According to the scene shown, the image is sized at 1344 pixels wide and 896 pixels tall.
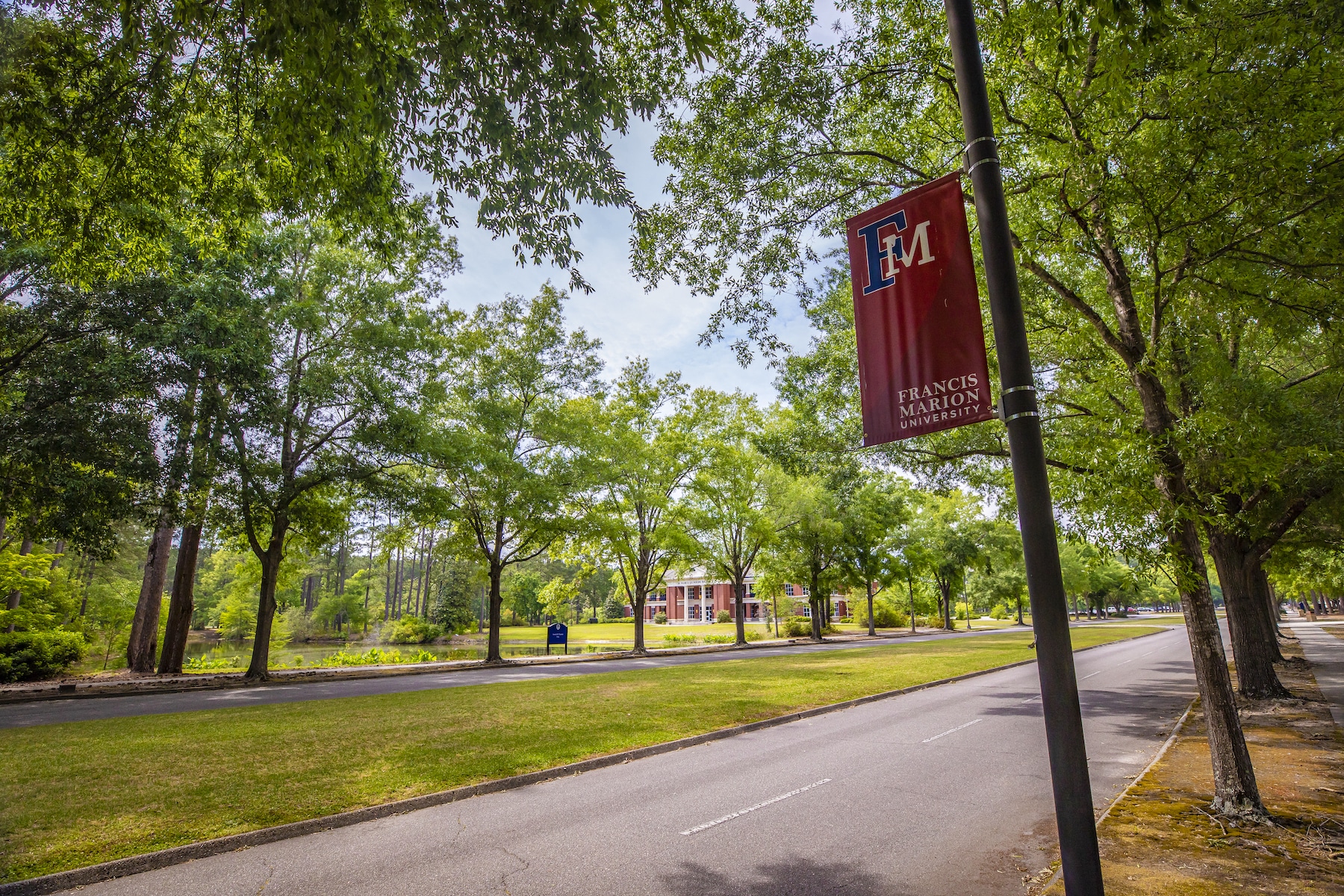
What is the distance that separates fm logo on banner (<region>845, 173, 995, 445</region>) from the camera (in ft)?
12.9

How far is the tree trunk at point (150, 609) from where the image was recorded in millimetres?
21078

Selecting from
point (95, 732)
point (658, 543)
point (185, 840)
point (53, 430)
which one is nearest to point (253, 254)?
point (53, 430)

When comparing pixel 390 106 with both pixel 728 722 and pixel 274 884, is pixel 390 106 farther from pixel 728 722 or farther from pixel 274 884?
pixel 728 722

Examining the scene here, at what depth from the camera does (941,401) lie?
13.1 feet

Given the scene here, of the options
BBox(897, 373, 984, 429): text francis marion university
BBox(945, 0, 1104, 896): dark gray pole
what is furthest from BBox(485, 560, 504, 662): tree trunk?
BBox(945, 0, 1104, 896): dark gray pole

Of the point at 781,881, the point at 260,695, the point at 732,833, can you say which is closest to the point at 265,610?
the point at 260,695

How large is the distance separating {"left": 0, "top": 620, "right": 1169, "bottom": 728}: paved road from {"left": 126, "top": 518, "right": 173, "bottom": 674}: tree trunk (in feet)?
22.2

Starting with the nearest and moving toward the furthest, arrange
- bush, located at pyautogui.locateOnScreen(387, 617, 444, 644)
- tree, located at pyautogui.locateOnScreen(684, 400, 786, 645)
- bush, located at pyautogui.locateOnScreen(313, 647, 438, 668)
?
bush, located at pyautogui.locateOnScreen(313, 647, 438, 668) → tree, located at pyautogui.locateOnScreen(684, 400, 786, 645) → bush, located at pyautogui.locateOnScreen(387, 617, 444, 644)

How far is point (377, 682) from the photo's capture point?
18672mm

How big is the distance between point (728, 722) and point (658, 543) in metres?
20.3

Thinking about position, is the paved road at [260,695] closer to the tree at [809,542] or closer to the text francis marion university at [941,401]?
the text francis marion university at [941,401]

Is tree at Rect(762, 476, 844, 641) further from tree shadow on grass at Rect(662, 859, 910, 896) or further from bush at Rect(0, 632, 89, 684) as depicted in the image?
bush at Rect(0, 632, 89, 684)

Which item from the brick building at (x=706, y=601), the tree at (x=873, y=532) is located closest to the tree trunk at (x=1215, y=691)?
the tree at (x=873, y=532)

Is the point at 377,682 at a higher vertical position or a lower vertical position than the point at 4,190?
lower
